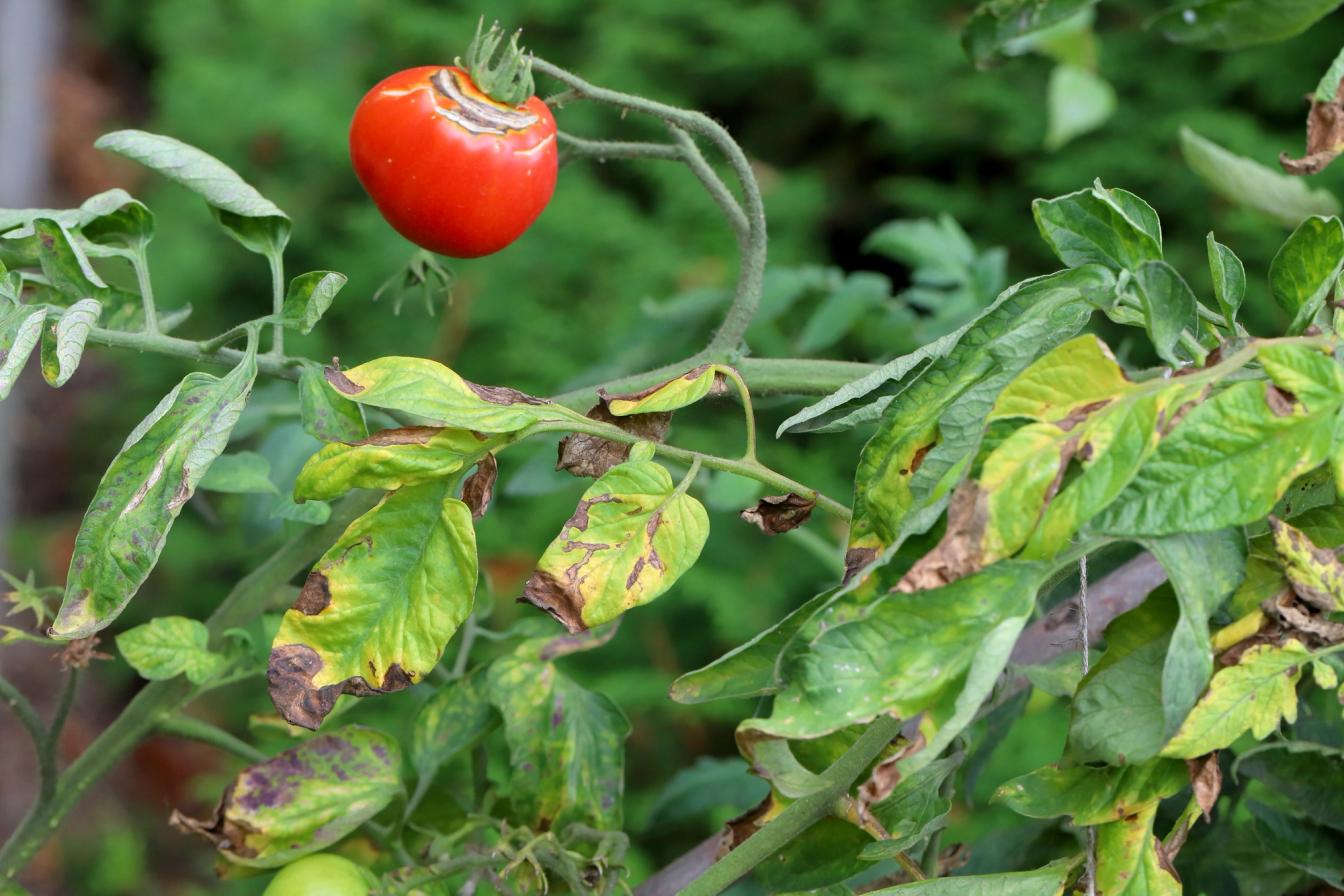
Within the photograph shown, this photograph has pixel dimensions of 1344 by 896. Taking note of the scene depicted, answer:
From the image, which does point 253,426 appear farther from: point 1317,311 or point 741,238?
point 1317,311

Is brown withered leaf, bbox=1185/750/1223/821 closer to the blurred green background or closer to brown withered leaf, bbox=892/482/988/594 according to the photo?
brown withered leaf, bbox=892/482/988/594

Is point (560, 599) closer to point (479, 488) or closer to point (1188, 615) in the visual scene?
point (479, 488)

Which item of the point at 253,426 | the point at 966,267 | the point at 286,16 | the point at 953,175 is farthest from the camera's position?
the point at 286,16

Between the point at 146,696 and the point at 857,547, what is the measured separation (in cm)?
40

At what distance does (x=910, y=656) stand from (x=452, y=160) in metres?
0.37

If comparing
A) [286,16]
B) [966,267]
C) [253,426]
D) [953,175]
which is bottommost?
[953,175]

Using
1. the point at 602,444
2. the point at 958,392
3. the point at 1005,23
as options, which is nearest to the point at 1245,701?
the point at 958,392

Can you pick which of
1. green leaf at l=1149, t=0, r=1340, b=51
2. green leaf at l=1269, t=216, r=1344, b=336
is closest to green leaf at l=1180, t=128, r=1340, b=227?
green leaf at l=1149, t=0, r=1340, b=51

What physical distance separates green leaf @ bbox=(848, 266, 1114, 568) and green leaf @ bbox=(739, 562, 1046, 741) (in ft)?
0.13

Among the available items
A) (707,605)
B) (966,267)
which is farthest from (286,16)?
(966,267)

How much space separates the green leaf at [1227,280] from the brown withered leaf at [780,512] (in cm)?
17

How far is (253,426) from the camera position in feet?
2.82

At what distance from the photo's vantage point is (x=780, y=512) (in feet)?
1.62

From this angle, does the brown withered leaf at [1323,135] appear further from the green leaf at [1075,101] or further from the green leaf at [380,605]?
the green leaf at [1075,101]
